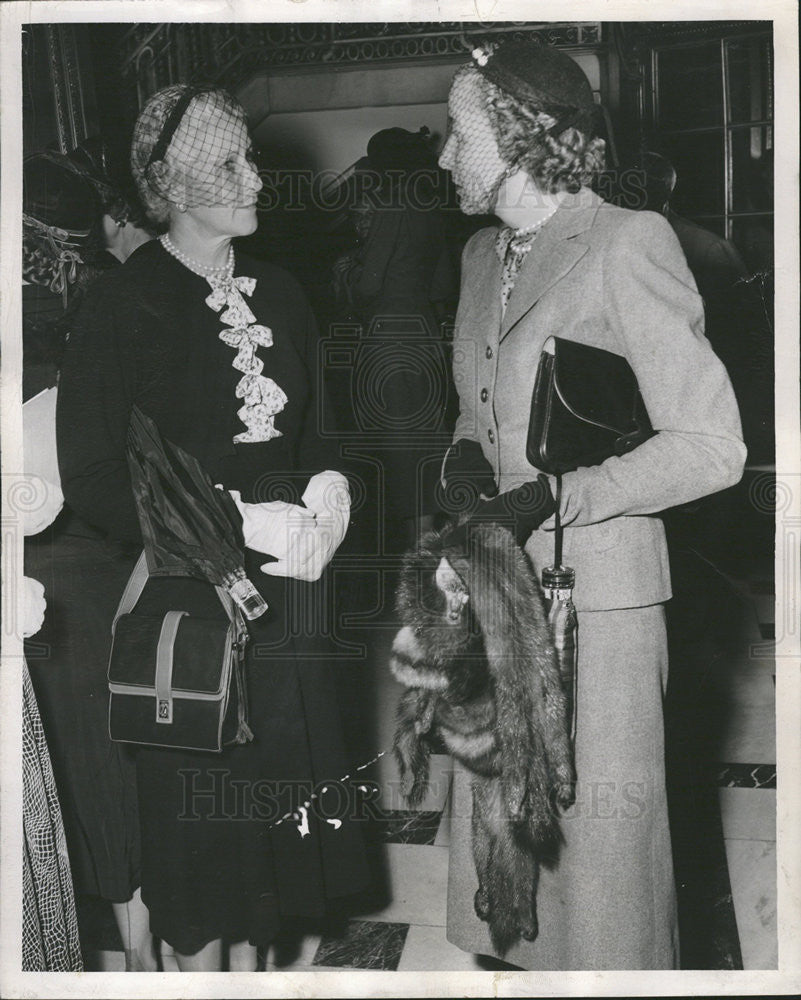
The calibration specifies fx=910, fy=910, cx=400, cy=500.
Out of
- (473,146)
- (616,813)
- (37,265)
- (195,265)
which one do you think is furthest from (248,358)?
(616,813)

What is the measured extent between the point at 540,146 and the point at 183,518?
3.14ft

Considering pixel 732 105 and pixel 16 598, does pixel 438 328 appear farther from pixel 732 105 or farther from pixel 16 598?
pixel 16 598

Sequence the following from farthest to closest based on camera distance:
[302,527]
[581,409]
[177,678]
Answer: [302,527] < [177,678] < [581,409]

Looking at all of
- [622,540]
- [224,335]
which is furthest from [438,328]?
[622,540]

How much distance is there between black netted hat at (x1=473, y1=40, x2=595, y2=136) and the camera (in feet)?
5.40

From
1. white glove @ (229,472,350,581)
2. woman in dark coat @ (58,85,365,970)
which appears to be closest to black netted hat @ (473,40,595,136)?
woman in dark coat @ (58,85,365,970)

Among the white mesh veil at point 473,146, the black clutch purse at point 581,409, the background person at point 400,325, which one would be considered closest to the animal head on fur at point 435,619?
the background person at point 400,325

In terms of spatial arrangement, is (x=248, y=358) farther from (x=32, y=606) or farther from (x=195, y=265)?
(x=32, y=606)

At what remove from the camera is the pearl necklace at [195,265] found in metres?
1.78

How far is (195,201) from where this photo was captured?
1.76 meters

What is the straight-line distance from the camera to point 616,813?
172 cm

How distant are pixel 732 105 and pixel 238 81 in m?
1.01

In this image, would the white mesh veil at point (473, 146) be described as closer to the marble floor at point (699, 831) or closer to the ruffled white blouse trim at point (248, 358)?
the ruffled white blouse trim at point (248, 358)

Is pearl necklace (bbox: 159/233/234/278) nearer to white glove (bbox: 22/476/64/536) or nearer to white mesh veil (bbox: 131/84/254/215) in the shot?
white mesh veil (bbox: 131/84/254/215)
